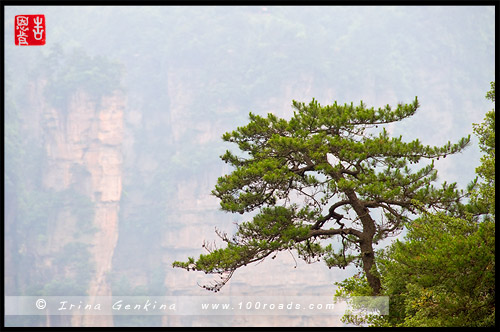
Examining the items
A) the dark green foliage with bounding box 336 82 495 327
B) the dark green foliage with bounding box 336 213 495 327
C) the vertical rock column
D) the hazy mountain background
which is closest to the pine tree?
the dark green foliage with bounding box 336 82 495 327

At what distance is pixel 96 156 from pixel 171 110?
16.6 meters

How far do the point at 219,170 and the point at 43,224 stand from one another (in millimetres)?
13505

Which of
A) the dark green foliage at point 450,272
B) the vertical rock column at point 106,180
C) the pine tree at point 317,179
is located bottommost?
the dark green foliage at point 450,272

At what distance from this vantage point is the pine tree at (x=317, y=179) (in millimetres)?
7992

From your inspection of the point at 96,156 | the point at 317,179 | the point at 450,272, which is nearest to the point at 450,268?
the point at 450,272

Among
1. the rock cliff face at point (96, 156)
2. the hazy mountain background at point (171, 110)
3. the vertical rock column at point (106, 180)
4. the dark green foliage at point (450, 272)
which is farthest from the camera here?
the hazy mountain background at point (171, 110)

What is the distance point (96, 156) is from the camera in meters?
47.2

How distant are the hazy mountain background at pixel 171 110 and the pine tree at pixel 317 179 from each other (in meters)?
32.0

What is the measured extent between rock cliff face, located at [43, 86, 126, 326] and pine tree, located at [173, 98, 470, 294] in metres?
38.4

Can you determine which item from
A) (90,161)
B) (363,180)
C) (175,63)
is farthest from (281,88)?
(363,180)

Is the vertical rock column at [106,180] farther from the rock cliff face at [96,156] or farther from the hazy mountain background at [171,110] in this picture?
the hazy mountain background at [171,110]

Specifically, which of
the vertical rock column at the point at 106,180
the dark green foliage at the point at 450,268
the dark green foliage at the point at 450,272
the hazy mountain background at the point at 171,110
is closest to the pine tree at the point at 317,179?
the dark green foliage at the point at 450,268

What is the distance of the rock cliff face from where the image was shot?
46.2 m
